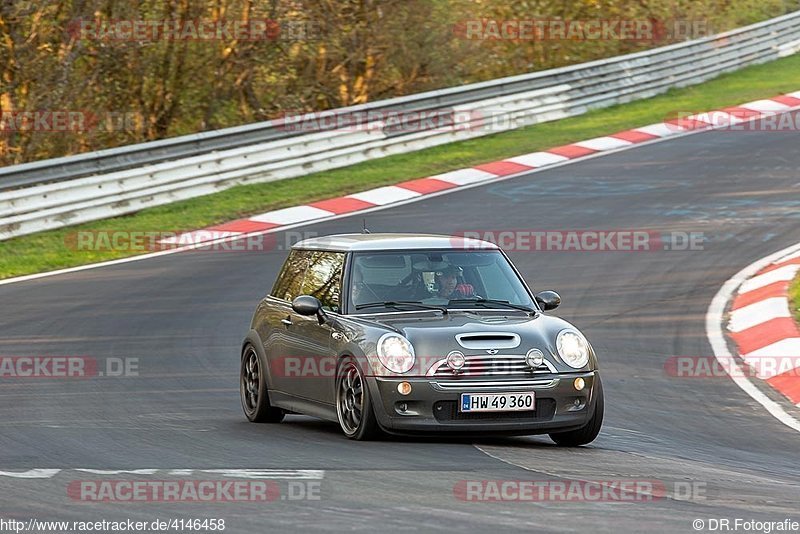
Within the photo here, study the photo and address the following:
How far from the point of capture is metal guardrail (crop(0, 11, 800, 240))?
64.5 ft

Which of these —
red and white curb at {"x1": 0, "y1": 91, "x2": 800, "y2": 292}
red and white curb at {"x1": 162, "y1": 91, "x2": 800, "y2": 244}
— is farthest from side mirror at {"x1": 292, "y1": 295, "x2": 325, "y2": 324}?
red and white curb at {"x1": 162, "y1": 91, "x2": 800, "y2": 244}

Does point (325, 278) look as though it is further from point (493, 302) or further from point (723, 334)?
point (723, 334)

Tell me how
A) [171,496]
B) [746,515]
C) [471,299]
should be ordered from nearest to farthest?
[746,515] → [171,496] → [471,299]

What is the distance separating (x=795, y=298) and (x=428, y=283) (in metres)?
5.86

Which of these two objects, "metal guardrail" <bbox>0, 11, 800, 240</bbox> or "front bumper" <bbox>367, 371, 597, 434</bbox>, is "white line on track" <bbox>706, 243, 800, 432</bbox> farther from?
"metal guardrail" <bbox>0, 11, 800, 240</bbox>

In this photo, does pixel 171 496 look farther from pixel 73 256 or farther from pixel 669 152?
pixel 669 152

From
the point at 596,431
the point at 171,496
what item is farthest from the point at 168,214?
the point at 171,496

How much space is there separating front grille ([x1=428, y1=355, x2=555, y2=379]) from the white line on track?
2.48 meters

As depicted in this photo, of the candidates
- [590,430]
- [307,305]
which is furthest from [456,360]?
[307,305]

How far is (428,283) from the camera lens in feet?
32.3

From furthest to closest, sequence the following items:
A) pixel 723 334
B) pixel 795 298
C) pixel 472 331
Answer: pixel 795 298 < pixel 723 334 < pixel 472 331

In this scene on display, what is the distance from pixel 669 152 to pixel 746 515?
17888 mm

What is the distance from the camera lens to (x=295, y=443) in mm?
9188

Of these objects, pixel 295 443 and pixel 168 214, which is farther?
pixel 168 214
